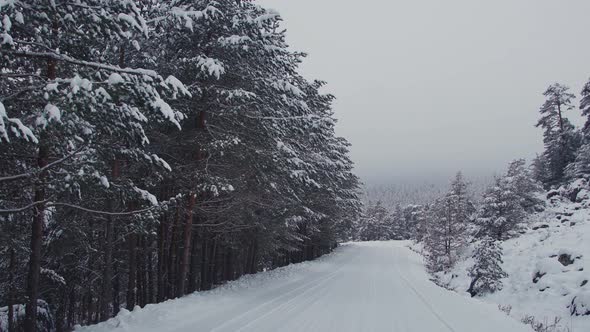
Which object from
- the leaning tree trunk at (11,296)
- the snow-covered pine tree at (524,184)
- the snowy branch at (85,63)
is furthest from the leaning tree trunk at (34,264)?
the snow-covered pine tree at (524,184)

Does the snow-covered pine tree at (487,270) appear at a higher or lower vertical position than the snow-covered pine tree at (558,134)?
lower

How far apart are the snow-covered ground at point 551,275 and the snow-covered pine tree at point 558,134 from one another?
19776 millimetres

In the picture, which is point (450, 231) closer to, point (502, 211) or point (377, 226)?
point (502, 211)

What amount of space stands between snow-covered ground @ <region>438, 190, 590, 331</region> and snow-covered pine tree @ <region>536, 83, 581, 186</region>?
19776mm

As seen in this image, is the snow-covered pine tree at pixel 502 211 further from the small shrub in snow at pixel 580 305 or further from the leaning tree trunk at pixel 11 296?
the leaning tree trunk at pixel 11 296

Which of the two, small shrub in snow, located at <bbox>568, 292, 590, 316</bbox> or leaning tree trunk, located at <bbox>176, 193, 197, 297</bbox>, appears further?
small shrub in snow, located at <bbox>568, 292, 590, 316</bbox>

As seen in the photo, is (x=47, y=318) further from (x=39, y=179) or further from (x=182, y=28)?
(x=182, y=28)

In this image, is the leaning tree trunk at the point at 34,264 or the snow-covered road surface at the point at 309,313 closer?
the leaning tree trunk at the point at 34,264

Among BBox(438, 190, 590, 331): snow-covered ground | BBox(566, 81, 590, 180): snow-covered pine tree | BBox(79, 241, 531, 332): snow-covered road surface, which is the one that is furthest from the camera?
BBox(566, 81, 590, 180): snow-covered pine tree

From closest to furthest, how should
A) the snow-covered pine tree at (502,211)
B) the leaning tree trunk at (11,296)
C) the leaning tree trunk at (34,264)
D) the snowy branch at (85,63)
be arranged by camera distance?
the snowy branch at (85,63) < the leaning tree trunk at (34,264) < the leaning tree trunk at (11,296) < the snow-covered pine tree at (502,211)

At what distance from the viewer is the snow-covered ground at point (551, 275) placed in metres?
13.0

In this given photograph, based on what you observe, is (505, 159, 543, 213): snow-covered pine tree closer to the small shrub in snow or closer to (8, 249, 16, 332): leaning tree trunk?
the small shrub in snow

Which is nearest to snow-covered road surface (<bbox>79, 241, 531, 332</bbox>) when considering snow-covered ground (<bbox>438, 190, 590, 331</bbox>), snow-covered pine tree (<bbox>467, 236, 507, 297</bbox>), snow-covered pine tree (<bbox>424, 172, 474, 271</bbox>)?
snow-covered ground (<bbox>438, 190, 590, 331</bbox>)

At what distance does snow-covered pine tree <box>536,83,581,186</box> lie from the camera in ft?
128
